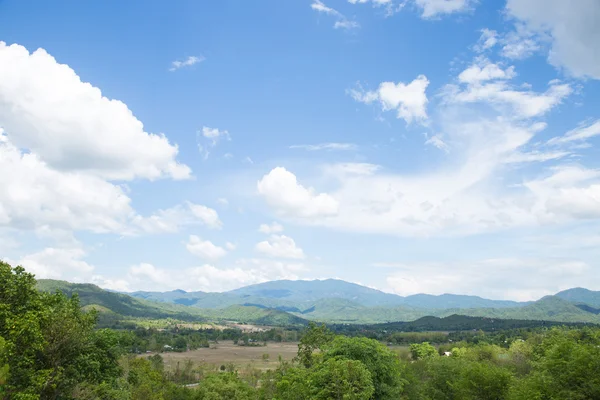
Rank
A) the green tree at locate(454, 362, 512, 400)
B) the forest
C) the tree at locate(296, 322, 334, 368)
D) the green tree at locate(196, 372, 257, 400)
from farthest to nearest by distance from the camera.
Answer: the tree at locate(296, 322, 334, 368), the green tree at locate(196, 372, 257, 400), the green tree at locate(454, 362, 512, 400), the forest

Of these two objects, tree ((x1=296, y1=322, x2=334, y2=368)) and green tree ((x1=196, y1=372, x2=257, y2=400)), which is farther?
tree ((x1=296, y1=322, x2=334, y2=368))

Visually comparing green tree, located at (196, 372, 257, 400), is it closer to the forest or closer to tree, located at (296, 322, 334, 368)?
tree, located at (296, 322, 334, 368)

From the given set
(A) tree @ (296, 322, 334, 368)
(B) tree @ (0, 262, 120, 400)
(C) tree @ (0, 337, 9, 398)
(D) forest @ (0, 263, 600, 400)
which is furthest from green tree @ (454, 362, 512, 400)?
(C) tree @ (0, 337, 9, 398)

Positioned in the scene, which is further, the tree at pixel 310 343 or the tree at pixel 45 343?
the tree at pixel 310 343

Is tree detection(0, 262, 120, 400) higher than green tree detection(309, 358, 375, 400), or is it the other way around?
tree detection(0, 262, 120, 400)

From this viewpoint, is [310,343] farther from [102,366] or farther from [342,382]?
[102,366]

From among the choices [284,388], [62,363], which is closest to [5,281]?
[62,363]

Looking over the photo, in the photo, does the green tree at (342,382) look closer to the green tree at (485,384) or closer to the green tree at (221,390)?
the green tree at (485,384)

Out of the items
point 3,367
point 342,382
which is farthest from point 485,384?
point 3,367

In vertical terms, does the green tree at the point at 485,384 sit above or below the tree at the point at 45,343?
below

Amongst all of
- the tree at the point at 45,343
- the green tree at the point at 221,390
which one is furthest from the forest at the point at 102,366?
the green tree at the point at 221,390

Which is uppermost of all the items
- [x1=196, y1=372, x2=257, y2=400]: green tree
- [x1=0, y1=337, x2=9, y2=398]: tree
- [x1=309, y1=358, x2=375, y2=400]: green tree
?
[x1=0, y1=337, x2=9, y2=398]: tree

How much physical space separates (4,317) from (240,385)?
45.2 meters

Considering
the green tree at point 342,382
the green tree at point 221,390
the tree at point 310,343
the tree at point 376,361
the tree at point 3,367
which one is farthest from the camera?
the tree at point 310,343
